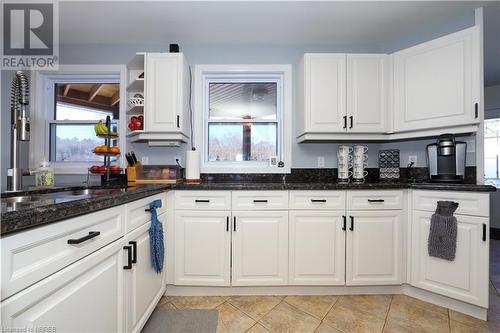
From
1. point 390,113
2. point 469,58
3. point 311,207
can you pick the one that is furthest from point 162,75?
point 469,58

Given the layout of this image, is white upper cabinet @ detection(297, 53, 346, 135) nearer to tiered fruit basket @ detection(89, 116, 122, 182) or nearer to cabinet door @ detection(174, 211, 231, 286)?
cabinet door @ detection(174, 211, 231, 286)

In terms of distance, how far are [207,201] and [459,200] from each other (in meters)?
1.97

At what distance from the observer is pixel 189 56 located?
252 cm

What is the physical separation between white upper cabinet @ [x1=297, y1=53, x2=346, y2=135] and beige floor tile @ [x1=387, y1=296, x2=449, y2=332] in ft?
5.16

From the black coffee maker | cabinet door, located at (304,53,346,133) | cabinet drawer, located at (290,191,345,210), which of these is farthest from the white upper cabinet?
the black coffee maker

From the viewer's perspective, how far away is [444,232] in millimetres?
1695

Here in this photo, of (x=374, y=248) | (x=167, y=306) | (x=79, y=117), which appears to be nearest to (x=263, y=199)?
(x=374, y=248)

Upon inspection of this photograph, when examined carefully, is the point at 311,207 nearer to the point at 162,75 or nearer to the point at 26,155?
the point at 162,75

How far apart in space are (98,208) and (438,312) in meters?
2.43

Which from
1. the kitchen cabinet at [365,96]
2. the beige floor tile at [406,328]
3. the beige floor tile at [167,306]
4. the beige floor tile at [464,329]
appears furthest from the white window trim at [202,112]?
Result: the beige floor tile at [464,329]

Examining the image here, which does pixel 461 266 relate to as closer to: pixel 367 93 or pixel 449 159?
pixel 449 159

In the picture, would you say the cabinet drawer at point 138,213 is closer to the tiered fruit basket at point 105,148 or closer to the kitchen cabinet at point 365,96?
the tiered fruit basket at point 105,148

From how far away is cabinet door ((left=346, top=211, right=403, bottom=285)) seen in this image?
74.5 inches

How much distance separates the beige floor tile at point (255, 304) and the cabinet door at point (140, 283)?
645mm
